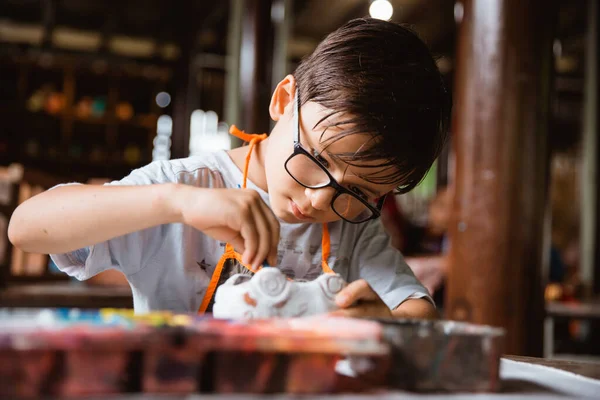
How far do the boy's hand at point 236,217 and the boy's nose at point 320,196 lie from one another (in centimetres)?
22

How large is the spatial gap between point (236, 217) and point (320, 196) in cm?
26

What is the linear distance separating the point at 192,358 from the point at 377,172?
1.84 ft

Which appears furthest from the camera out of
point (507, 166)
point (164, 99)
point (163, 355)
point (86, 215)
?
point (164, 99)

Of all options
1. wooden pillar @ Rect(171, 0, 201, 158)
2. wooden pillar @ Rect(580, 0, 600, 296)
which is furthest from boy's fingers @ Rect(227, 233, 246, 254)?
wooden pillar @ Rect(171, 0, 201, 158)

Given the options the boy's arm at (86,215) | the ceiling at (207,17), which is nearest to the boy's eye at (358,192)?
the boy's arm at (86,215)

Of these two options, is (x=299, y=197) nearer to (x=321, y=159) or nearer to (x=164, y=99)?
(x=321, y=159)

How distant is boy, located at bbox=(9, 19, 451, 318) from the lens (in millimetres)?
909

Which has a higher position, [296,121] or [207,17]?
[207,17]

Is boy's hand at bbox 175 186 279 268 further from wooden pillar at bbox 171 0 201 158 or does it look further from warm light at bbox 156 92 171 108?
warm light at bbox 156 92 171 108

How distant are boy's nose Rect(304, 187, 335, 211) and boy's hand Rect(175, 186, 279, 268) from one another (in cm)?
22

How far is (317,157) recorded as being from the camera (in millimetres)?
1086

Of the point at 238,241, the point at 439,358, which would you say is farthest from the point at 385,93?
the point at 439,358

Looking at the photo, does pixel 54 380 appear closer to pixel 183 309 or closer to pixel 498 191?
pixel 183 309

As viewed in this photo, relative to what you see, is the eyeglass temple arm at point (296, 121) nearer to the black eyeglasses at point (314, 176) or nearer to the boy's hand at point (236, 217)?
the black eyeglasses at point (314, 176)
